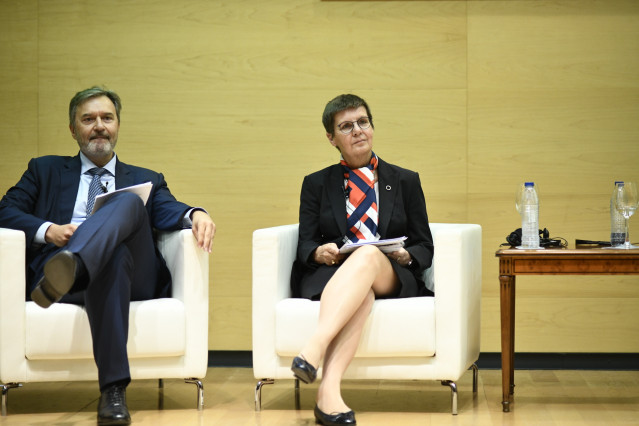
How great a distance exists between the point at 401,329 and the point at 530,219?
0.70m

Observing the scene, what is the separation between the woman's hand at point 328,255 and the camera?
11.2 feet

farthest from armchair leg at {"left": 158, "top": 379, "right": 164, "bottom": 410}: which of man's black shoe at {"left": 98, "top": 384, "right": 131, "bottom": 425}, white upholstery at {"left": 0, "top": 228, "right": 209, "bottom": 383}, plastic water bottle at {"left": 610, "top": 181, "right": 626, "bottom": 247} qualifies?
plastic water bottle at {"left": 610, "top": 181, "right": 626, "bottom": 247}

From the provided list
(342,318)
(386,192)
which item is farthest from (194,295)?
(386,192)

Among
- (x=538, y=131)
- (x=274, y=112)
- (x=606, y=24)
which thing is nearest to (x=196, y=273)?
(x=274, y=112)

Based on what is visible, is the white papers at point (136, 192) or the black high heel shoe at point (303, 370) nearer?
the black high heel shoe at point (303, 370)

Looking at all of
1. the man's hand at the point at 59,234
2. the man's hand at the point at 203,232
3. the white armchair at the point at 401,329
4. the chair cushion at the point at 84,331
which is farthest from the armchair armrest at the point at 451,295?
the man's hand at the point at 59,234

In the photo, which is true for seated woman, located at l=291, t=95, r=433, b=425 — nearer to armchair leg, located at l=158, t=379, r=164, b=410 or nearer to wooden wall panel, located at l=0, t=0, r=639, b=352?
armchair leg, located at l=158, t=379, r=164, b=410

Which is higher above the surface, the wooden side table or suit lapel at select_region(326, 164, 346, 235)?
suit lapel at select_region(326, 164, 346, 235)

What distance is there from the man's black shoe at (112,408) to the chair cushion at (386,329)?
62 centimetres

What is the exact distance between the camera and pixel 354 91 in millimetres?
4566

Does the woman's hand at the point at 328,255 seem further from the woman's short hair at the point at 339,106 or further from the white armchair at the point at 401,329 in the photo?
the woman's short hair at the point at 339,106

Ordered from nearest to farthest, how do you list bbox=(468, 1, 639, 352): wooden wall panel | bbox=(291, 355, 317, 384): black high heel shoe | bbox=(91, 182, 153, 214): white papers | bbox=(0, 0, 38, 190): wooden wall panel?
1. bbox=(291, 355, 317, 384): black high heel shoe
2. bbox=(91, 182, 153, 214): white papers
3. bbox=(468, 1, 639, 352): wooden wall panel
4. bbox=(0, 0, 38, 190): wooden wall panel

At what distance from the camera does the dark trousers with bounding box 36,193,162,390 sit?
292 cm

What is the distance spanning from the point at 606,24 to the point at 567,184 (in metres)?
0.86
